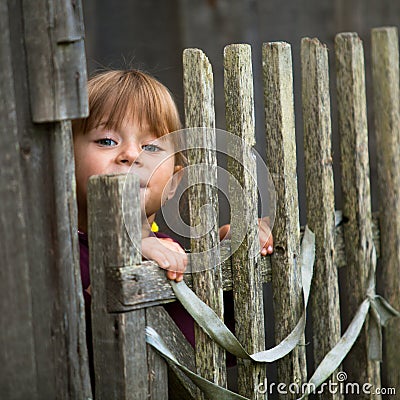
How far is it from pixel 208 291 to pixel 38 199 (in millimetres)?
614

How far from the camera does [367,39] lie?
12.8ft

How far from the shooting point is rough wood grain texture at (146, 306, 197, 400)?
2.17 m

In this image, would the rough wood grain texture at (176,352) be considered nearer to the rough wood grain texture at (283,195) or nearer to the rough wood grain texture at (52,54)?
the rough wood grain texture at (283,195)

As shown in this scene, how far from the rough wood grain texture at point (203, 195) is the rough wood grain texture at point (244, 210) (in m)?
0.10

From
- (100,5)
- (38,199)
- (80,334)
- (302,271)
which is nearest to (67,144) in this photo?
(38,199)

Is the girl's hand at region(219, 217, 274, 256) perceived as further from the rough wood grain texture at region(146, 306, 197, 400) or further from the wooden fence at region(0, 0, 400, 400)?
the rough wood grain texture at region(146, 306, 197, 400)

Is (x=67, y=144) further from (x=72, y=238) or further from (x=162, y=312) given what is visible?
(x=162, y=312)

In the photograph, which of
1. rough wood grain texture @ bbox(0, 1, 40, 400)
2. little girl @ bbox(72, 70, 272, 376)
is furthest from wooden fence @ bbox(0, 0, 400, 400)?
little girl @ bbox(72, 70, 272, 376)

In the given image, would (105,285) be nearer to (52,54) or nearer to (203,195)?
(203,195)

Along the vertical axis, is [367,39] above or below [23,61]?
above

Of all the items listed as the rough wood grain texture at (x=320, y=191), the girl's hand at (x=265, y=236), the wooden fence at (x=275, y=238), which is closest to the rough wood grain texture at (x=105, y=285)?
the wooden fence at (x=275, y=238)

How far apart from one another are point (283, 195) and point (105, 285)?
28.0 inches

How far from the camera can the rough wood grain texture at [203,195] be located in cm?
223

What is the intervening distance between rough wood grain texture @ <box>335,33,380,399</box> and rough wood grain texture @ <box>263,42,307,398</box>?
0.33 m
